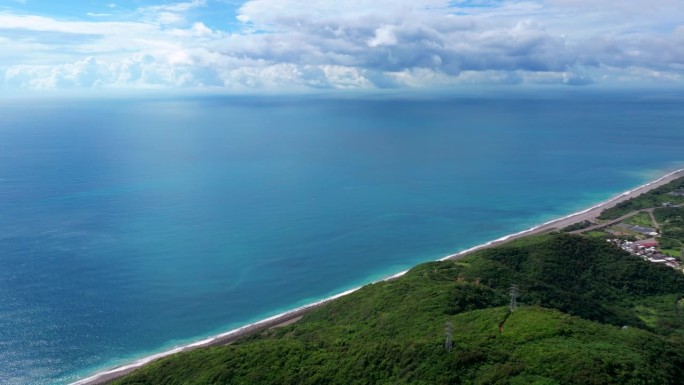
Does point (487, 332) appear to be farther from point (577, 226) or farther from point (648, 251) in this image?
point (577, 226)

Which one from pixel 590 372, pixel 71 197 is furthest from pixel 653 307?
pixel 71 197

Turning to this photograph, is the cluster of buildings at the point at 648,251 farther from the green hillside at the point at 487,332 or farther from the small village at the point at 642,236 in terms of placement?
the green hillside at the point at 487,332

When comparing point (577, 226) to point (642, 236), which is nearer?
point (642, 236)

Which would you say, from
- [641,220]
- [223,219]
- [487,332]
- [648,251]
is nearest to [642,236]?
[648,251]

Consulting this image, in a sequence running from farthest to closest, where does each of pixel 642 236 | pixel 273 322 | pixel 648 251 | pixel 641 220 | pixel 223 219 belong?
pixel 223 219 < pixel 641 220 < pixel 642 236 < pixel 648 251 < pixel 273 322

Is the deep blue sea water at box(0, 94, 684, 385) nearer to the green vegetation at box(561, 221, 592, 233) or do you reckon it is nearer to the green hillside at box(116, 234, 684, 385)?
the green vegetation at box(561, 221, 592, 233)

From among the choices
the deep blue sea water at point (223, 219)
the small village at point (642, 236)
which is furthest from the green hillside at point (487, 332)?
the deep blue sea water at point (223, 219)

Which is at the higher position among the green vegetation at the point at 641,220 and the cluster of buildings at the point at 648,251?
the green vegetation at the point at 641,220
